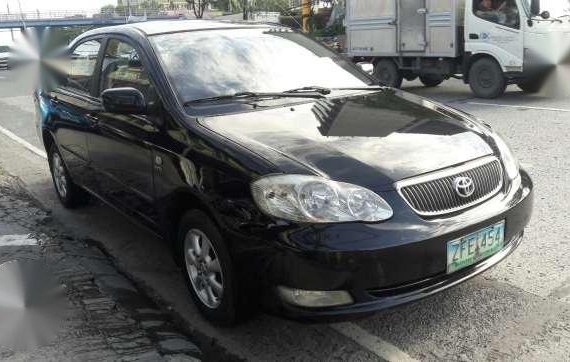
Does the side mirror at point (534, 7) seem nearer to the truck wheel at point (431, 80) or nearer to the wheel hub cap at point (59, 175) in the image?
the truck wheel at point (431, 80)

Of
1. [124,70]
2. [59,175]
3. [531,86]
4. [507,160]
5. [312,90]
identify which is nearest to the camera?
[507,160]

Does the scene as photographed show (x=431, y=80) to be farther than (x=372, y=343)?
Yes

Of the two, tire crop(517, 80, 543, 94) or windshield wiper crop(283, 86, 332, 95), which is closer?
windshield wiper crop(283, 86, 332, 95)

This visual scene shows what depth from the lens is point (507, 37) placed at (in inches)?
436

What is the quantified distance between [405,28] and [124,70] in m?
9.85

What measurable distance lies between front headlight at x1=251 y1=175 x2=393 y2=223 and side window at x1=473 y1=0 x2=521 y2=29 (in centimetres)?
954

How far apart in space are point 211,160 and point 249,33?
1.54 metres

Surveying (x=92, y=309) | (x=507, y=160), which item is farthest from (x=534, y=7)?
(x=92, y=309)

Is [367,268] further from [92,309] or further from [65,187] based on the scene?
[65,187]

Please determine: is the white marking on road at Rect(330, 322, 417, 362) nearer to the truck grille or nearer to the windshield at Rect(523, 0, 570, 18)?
the truck grille

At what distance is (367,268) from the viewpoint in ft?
8.42

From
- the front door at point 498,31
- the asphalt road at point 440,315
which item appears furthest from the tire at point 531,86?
the asphalt road at point 440,315

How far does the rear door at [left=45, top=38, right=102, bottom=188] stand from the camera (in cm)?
459

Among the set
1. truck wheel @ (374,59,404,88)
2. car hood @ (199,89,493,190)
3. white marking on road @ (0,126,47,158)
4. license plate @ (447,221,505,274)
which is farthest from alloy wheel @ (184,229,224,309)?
truck wheel @ (374,59,404,88)
